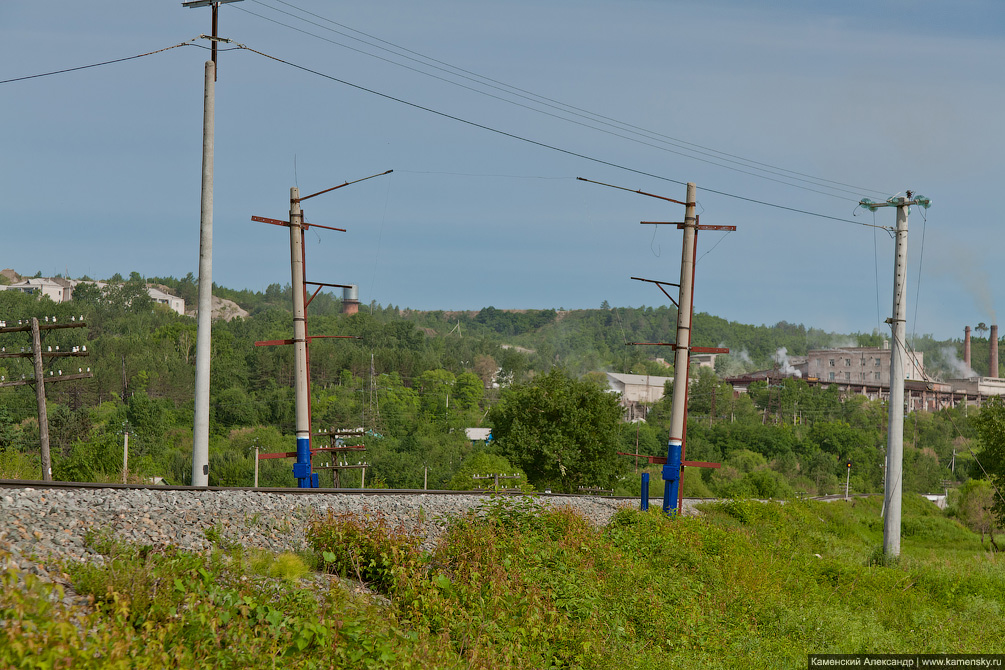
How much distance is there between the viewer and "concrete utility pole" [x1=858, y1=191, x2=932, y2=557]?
55.6ft

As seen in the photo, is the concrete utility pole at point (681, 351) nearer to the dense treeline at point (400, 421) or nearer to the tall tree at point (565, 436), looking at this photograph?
the dense treeline at point (400, 421)

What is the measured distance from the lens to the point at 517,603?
9617 millimetres

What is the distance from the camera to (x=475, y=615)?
9125 millimetres

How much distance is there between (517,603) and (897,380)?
10684 millimetres

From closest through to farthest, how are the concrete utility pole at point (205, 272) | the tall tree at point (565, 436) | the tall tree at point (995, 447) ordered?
1. the concrete utility pole at point (205, 272)
2. the tall tree at point (995, 447)
3. the tall tree at point (565, 436)

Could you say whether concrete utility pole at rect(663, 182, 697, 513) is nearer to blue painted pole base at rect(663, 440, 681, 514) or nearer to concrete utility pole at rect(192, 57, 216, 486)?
blue painted pole base at rect(663, 440, 681, 514)

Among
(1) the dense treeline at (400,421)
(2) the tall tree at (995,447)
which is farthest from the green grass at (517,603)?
(1) the dense treeline at (400,421)

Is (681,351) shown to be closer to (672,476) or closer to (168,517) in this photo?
(672,476)

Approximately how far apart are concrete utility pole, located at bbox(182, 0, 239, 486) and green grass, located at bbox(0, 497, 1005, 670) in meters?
4.32

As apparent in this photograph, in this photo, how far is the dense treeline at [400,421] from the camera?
45.4 meters

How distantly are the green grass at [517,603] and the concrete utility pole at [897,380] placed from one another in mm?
799

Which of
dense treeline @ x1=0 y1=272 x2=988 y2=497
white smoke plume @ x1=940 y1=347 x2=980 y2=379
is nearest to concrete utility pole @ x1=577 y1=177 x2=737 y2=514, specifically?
dense treeline @ x1=0 y1=272 x2=988 y2=497

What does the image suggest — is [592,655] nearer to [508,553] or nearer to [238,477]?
[508,553]

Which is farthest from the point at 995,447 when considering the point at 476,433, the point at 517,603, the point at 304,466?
the point at 476,433
